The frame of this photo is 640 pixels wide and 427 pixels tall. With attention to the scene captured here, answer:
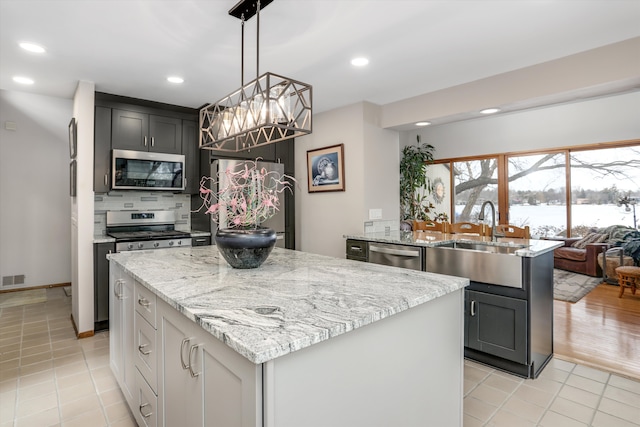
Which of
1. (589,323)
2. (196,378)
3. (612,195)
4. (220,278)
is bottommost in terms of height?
(589,323)

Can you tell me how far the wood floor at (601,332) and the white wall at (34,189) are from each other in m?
6.09

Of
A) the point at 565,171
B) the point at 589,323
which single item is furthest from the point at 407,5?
the point at 565,171

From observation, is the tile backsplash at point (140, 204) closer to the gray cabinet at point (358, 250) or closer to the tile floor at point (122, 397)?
the tile floor at point (122, 397)

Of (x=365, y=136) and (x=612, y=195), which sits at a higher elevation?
(x=365, y=136)

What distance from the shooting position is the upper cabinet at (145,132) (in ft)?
12.0

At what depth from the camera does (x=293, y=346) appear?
938 millimetres

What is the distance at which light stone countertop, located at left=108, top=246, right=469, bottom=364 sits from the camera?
39.8 inches

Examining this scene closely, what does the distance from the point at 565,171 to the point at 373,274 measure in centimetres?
627

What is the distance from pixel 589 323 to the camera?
359 cm

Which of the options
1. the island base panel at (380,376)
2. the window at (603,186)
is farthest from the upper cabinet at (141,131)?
the window at (603,186)

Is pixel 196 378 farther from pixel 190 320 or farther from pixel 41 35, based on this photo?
pixel 41 35

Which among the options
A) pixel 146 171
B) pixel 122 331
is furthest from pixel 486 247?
pixel 146 171

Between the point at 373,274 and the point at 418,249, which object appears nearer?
the point at 373,274

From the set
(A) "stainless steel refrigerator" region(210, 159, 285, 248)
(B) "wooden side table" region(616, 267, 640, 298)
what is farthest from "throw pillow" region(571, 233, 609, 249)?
(A) "stainless steel refrigerator" region(210, 159, 285, 248)
